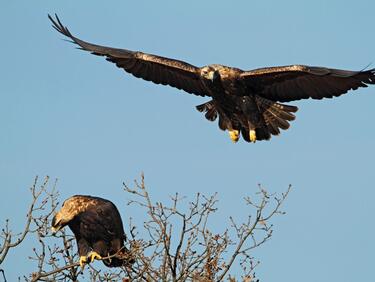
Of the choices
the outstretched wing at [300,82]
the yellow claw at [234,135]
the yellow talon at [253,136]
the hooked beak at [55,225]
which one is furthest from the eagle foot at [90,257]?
the outstretched wing at [300,82]

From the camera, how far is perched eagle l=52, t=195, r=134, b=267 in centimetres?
1254

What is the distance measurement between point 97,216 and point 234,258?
266 cm

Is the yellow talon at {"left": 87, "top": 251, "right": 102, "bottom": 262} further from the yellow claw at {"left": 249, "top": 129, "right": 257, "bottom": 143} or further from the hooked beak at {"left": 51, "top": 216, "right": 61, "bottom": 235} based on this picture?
the yellow claw at {"left": 249, "top": 129, "right": 257, "bottom": 143}

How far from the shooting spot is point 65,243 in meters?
11.3

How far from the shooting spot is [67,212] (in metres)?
12.4

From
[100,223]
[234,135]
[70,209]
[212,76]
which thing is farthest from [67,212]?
[234,135]

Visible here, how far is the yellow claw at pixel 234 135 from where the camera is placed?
1527 centimetres

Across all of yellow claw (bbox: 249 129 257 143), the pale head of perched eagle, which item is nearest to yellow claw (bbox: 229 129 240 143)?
yellow claw (bbox: 249 129 257 143)

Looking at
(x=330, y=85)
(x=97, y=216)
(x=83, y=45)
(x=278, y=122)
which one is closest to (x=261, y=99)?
(x=278, y=122)

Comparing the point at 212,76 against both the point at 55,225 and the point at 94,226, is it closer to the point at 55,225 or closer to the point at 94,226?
the point at 94,226

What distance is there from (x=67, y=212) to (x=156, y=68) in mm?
3931

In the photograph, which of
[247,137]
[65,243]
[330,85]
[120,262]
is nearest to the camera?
[65,243]

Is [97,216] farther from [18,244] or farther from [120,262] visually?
[18,244]

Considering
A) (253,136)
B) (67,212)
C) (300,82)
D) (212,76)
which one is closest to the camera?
(67,212)
